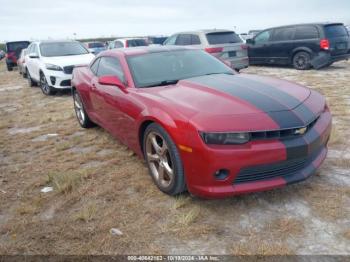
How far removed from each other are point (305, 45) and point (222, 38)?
2.88 m

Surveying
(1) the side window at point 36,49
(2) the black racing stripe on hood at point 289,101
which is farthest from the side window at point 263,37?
(2) the black racing stripe on hood at point 289,101

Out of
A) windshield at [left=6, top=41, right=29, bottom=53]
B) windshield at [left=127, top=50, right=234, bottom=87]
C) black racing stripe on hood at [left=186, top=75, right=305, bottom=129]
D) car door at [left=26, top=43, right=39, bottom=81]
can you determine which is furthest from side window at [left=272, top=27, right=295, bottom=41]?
windshield at [left=6, top=41, right=29, bottom=53]

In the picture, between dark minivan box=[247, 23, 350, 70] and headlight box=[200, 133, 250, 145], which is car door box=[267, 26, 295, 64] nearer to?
dark minivan box=[247, 23, 350, 70]

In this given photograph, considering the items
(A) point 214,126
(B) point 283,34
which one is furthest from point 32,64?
(A) point 214,126

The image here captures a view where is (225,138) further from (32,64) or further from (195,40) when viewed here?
(32,64)

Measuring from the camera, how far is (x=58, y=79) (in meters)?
9.71

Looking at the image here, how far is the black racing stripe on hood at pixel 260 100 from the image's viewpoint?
9.79ft

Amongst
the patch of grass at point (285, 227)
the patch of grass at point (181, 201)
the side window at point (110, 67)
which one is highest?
the side window at point (110, 67)

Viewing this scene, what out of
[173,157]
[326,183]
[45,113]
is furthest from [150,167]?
[45,113]

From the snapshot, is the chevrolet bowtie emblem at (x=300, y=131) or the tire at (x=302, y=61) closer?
the chevrolet bowtie emblem at (x=300, y=131)

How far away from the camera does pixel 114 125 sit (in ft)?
15.0

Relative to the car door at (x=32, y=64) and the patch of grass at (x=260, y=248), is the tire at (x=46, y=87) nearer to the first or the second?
the car door at (x=32, y=64)

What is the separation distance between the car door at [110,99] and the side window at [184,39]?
24.2 ft

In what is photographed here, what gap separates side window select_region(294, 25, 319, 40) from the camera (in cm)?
1159
